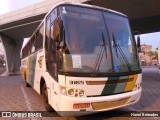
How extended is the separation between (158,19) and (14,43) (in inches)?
878

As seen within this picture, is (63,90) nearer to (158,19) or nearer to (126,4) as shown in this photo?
(126,4)

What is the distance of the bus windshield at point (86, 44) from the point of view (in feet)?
16.7

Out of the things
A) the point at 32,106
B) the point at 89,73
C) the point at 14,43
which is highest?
the point at 14,43

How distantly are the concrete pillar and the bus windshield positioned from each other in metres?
30.2

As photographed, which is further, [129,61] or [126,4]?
[126,4]

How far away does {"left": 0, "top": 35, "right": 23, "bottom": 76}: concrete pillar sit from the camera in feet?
113

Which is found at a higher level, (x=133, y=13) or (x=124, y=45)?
(x=133, y=13)

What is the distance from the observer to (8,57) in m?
35.3

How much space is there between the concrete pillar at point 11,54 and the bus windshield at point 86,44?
30.2 metres

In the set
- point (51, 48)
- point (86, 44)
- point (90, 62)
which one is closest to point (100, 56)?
point (90, 62)

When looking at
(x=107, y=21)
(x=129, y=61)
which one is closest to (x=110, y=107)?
(x=129, y=61)

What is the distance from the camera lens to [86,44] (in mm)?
5363

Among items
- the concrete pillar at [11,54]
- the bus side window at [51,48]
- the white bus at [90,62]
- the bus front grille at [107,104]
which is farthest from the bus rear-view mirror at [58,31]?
the concrete pillar at [11,54]

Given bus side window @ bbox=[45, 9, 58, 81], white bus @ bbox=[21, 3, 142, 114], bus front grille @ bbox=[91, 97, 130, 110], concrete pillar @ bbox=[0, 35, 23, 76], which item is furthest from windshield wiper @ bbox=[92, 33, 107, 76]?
concrete pillar @ bbox=[0, 35, 23, 76]
